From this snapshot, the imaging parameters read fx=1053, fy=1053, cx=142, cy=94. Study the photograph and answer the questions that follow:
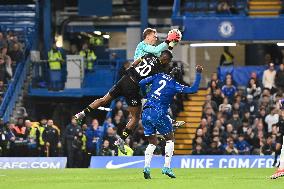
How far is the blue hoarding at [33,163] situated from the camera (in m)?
27.5

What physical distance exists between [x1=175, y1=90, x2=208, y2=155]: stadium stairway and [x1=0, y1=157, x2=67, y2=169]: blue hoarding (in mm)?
5883

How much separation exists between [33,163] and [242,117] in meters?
6.70

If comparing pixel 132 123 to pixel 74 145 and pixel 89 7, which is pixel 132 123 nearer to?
pixel 74 145

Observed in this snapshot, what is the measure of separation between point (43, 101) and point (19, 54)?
2.27 metres

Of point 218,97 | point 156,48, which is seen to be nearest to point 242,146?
point 218,97

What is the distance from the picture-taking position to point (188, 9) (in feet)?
115

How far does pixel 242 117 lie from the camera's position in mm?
30812

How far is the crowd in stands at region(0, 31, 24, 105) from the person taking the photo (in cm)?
3459

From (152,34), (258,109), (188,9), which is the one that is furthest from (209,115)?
(152,34)

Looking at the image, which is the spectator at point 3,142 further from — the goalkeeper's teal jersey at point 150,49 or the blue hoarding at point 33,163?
the goalkeeper's teal jersey at point 150,49

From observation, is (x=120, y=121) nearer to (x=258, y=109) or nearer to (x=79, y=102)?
(x=258, y=109)

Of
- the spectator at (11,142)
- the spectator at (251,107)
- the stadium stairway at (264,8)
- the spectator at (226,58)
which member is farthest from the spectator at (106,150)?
the stadium stairway at (264,8)

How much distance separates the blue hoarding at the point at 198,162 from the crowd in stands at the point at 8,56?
26.5ft

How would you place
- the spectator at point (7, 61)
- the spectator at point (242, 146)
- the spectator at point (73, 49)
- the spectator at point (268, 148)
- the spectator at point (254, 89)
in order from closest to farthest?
the spectator at point (268, 148) → the spectator at point (242, 146) → the spectator at point (254, 89) → the spectator at point (7, 61) → the spectator at point (73, 49)
